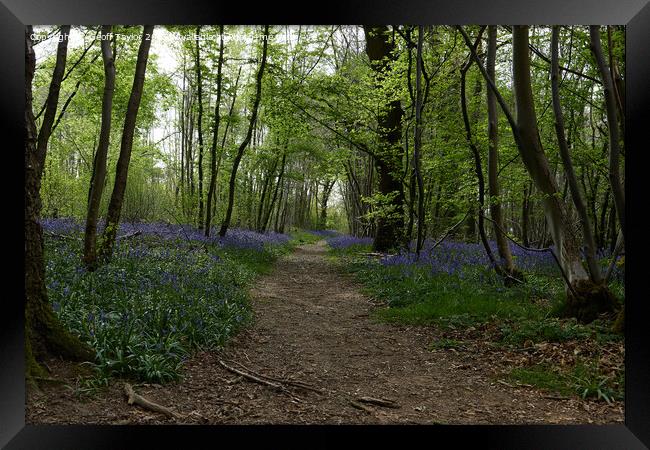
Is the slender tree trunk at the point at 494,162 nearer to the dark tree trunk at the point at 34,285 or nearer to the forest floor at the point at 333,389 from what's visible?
the forest floor at the point at 333,389

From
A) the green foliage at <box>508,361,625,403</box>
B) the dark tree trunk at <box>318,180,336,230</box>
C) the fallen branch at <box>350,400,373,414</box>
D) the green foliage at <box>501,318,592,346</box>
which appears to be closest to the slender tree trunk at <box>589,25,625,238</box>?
the green foliage at <box>501,318,592,346</box>

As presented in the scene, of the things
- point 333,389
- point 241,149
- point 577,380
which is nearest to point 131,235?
point 241,149

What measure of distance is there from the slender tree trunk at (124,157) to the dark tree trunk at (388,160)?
7.12m

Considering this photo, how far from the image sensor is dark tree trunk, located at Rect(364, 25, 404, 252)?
411 inches

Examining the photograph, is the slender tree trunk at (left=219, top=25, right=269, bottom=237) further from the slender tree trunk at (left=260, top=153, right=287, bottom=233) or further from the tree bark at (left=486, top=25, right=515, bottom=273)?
the tree bark at (left=486, top=25, right=515, bottom=273)

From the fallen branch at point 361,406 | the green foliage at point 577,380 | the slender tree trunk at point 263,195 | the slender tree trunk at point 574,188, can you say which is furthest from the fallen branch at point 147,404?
the slender tree trunk at point 263,195

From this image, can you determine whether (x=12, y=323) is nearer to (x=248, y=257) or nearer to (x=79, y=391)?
(x=79, y=391)

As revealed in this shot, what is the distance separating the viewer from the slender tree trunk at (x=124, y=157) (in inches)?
148

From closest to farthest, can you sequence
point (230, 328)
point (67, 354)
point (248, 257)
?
1. point (67, 354)
2. point (230, 328)
3. point (248, 257)

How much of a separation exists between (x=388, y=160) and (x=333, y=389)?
336 inches
